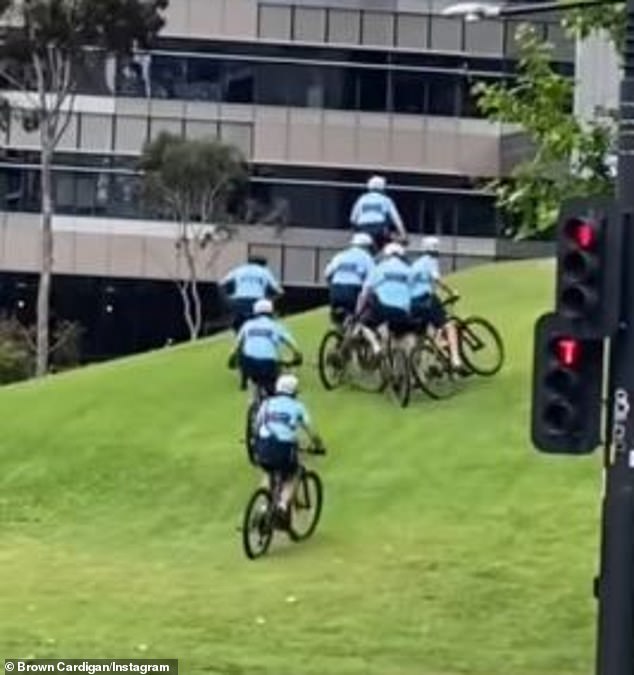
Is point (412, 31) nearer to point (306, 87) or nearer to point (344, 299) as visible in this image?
point (306, 87)

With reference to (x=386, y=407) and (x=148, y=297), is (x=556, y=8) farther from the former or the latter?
(x=148, y=297)

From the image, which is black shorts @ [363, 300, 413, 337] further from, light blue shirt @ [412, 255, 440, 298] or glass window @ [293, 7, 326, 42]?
glass window @ [293, 7, 326, 42]

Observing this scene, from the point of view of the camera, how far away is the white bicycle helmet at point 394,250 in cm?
2358

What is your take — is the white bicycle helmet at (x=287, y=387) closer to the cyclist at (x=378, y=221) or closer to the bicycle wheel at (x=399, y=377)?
the bicycle wheel at (x=399, y=377)

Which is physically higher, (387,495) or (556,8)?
(556,8)

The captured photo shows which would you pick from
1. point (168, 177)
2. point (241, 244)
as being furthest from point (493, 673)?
point (241, 244)

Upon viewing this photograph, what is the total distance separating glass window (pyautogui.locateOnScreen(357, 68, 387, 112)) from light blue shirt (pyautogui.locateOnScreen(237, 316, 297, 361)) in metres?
43.0

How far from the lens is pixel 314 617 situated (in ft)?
51.9

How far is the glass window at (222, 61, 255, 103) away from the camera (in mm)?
64125

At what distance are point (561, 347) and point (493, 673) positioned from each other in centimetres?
371

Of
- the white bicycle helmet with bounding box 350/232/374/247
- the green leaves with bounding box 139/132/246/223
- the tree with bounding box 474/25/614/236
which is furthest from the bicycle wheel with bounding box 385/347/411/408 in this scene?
the green leaves with bounding box 139/132/246/223

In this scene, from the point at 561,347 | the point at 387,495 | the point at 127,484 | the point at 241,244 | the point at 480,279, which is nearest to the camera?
the point at 561,347

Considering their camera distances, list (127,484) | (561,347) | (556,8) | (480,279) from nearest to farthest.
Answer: (561,347) → (556,8) → (127,484) → (480,279)

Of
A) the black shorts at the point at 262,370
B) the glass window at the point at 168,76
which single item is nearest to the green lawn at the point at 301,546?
the black shorts at the point at 262,370
